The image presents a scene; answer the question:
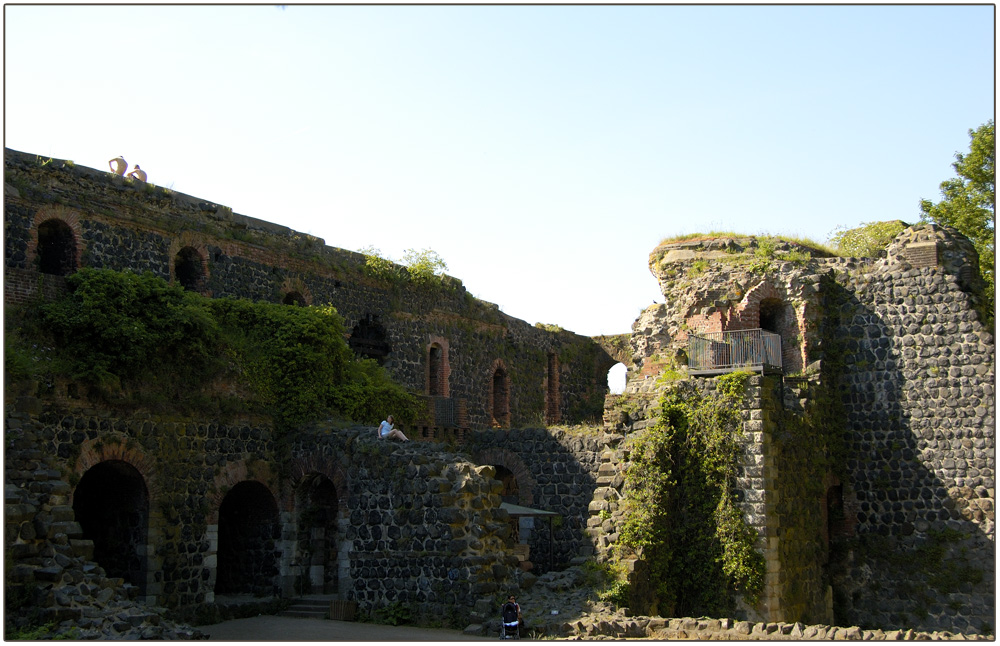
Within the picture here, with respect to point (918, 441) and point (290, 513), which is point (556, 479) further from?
point (918, 441)

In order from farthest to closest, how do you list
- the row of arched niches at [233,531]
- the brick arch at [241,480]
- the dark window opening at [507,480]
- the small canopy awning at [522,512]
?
the dark window opening at [507,480]
the small canopy awning at [522,512]
the brick arch at [241,480]
the row of arched niches at [233,531]

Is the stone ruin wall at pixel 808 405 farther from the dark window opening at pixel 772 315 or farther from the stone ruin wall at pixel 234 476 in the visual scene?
the dark window opening at pixel 772 315

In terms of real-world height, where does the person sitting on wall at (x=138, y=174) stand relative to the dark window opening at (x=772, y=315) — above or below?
above

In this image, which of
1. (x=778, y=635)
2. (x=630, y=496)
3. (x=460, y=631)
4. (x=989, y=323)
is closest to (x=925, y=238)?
(x=989, y=323)

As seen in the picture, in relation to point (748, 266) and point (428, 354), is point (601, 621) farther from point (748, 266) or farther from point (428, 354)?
point (428, 354)

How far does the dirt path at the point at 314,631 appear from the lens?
Result: 57.6ft

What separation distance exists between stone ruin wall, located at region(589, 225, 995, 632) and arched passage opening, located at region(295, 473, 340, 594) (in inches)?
212

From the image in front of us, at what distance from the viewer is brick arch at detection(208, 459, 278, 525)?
20453mm

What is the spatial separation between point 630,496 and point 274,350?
7.96 m

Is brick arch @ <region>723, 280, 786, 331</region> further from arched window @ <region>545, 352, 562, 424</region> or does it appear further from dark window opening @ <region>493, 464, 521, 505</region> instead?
arched window @ <region>545, 352, 562, 424</region>

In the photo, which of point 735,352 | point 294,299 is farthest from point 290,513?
point 735,352

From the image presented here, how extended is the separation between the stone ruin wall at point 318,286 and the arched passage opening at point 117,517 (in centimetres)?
358

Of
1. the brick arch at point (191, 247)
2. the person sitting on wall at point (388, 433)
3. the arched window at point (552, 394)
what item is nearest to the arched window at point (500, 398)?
the arched window at point (552, 394)

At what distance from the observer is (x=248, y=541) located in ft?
72.0
